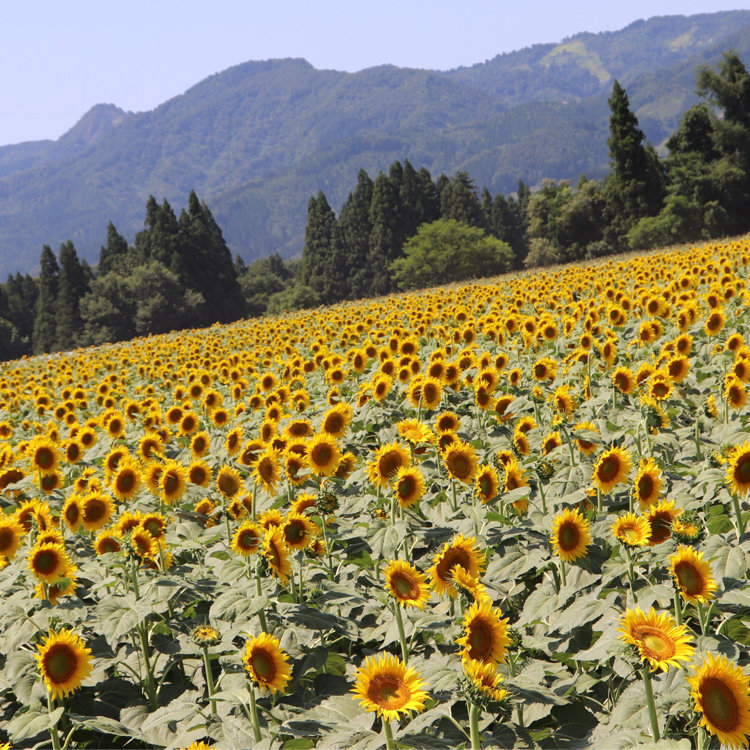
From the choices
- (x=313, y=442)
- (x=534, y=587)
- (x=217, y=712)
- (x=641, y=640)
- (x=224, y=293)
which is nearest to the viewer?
(x=641, y=640)

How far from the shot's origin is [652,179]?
178 ft

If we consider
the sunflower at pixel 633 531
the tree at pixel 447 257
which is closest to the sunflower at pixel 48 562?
the sunflower at pixel 633 531

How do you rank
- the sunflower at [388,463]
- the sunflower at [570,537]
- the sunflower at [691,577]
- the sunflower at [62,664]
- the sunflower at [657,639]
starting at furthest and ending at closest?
1. the sunflower at [388,463]
2. the sunflower at [570,537]
3. the sunflower at [62,664]
4. the sunflower at [691,577]
5. the sunflower at [657,639]

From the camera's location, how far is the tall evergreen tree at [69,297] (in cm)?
6325

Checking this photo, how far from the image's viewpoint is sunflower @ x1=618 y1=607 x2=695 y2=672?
7.76ft

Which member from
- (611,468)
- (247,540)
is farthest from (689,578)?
(247,540)

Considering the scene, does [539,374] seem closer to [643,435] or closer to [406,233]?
[643,435]

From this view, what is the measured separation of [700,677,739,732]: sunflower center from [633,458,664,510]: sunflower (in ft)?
5.81

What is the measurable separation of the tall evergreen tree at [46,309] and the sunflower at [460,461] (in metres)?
67.3

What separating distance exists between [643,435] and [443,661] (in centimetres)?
255

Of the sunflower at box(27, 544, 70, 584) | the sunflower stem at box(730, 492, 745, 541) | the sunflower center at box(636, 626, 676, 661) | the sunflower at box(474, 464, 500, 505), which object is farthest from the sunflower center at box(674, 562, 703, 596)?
the sunflower at box(27, 544, 70, 584)

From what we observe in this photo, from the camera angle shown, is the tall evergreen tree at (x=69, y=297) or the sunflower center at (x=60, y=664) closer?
the sunflower center at (x=60, y=664)

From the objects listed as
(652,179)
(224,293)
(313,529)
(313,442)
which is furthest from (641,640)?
(224,293)

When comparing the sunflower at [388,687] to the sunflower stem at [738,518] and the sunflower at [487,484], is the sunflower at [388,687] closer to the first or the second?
the sunflower at [487,484]
